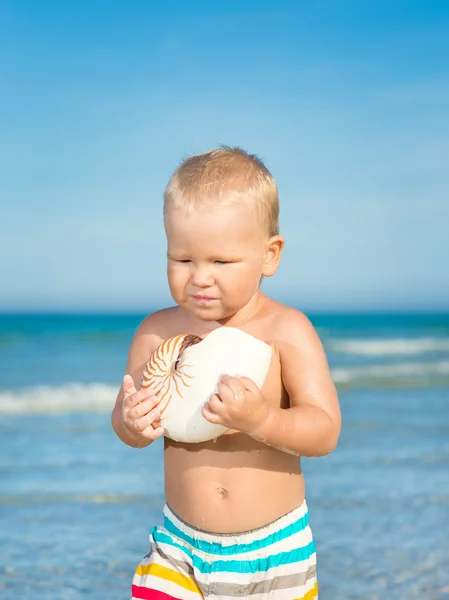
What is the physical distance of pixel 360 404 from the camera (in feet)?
40.8

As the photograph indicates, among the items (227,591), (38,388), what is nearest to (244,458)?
(227,591)

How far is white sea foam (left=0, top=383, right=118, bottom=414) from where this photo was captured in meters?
12.5

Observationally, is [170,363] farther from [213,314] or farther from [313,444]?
[313,444]

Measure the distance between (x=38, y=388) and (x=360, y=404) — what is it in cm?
585

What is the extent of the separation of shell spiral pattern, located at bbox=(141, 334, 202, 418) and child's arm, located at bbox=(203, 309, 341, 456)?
20 cm

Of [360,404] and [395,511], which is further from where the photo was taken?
[360,404]

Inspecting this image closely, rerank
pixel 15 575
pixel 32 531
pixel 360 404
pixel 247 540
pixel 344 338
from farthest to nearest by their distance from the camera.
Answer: pixel 344 338 → pixel 360 404 → pixel 32 531 → pixel 15 575 → pixel 247 540

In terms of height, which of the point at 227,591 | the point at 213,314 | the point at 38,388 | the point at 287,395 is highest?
the point at 213,314

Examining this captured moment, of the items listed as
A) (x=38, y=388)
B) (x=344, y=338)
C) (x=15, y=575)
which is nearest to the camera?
(x=15, y=575)

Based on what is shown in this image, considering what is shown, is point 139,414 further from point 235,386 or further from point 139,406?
point 235,386

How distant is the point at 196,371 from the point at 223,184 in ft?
1.97

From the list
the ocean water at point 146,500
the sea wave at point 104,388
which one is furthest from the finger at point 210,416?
the sea wave at point 104,388

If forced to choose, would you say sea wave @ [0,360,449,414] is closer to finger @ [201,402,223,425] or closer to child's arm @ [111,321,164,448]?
child's arm @ [111,321,164,448]

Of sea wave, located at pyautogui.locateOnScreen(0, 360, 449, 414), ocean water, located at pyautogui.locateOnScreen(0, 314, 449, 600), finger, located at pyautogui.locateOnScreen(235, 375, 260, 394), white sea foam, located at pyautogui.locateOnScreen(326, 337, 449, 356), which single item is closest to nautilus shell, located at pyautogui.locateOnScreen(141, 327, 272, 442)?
finger, located at pyautogui.locateOnScreen(235, 375, 260, 394)
